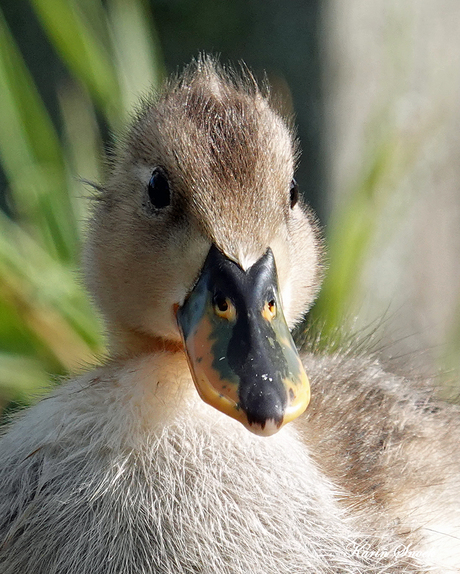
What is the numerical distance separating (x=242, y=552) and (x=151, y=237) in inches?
18.3

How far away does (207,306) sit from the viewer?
3.46ft

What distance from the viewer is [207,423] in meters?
1.15

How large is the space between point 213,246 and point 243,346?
Answer: 0.17 meters

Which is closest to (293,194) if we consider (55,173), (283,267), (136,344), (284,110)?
(283,267)

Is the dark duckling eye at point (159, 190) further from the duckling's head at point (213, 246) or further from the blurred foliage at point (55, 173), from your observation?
the blurred foliage at point (55, 173)

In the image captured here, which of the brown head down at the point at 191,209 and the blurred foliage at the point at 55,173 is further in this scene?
the blurred foliage at the point at 55,173

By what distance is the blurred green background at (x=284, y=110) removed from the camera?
1969 millimetres

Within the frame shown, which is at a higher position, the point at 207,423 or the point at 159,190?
the point at 159,190

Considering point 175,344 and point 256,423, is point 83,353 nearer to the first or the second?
point 175,344

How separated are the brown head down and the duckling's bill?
34 mm

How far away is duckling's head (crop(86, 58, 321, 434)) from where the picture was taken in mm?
989

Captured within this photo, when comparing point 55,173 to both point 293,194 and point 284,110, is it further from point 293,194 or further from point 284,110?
point 293,194

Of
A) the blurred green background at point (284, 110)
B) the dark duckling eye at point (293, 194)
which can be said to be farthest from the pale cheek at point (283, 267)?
the blurred green background at point (284, 110)

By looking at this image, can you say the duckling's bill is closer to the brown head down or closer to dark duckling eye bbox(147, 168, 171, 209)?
the brown head down
